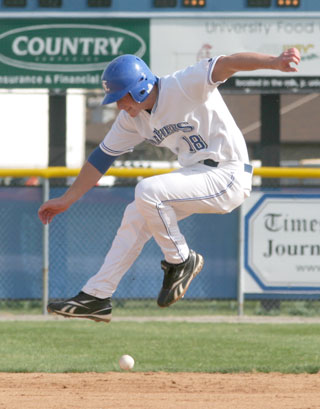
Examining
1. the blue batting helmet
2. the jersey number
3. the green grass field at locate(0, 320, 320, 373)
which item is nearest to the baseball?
the green grass field at locate(0, 320, 320, 373)

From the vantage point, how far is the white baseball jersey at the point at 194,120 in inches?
212

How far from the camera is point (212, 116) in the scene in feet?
18.1

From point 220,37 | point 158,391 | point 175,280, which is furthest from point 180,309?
point 175,280

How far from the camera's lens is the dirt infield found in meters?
6.33

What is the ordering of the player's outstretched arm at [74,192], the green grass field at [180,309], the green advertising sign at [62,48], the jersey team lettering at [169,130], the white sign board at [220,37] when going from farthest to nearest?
the green advertising sign at [62,48]
the white sign board at [220,37]
the green grass field at [180,309]
the player's outstretched arm at [74,192]
the jersey team lettering at [169,130]

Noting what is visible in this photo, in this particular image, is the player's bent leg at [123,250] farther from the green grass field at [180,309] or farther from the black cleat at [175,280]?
the green grass field at [180,309]

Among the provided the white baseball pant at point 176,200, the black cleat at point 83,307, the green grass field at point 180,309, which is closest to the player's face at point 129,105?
the white baseball pant at point 176,200

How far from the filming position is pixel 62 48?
1195 centimetres

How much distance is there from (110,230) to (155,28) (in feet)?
8.96

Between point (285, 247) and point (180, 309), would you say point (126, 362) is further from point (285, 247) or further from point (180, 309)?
point (285, 247)

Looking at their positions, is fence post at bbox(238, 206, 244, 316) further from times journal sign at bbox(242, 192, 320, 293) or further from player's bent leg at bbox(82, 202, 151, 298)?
player's bent leg at bbox(82, 202, 151, 298)

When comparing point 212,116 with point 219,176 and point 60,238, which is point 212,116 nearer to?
point 219,176

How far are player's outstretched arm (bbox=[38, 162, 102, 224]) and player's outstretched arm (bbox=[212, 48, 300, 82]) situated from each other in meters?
1.37

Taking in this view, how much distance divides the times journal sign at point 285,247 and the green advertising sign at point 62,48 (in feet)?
9.01
